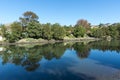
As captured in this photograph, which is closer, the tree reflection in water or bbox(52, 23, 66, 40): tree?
the tree reflection in water

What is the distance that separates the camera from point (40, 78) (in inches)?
707

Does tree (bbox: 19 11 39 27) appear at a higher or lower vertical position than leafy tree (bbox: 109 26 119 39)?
higher

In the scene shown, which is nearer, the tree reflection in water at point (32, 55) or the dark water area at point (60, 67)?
the dark water area at point (60, 67)

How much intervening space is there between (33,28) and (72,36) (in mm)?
30169

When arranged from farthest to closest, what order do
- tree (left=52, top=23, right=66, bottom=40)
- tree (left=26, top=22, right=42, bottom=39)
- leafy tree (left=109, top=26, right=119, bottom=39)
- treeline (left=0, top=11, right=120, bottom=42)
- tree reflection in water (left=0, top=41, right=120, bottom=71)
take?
leafy tree (left=109, top=26, right=119, bottom=39)
tree (left=52, top=23, right=66, bottom=40)
tree (left=26, top=22, right=42, bottom=39)
treeline (left=0, top=11, right=120, bottom=42)
tree reflection in water (left=0, top=41, right=120, bottom=71)

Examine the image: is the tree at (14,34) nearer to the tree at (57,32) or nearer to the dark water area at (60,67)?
the tree at (57,32)

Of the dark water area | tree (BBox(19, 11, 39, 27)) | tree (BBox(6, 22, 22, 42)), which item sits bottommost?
the dark water area

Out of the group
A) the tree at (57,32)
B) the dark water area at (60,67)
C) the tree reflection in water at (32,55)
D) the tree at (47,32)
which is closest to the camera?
the dark water area at (60,67)

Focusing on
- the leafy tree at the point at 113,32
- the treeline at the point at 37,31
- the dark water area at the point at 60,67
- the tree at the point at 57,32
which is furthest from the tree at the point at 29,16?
the dark water area at the point at 60,67

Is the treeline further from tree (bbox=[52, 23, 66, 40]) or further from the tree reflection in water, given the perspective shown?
the tree reflection in water

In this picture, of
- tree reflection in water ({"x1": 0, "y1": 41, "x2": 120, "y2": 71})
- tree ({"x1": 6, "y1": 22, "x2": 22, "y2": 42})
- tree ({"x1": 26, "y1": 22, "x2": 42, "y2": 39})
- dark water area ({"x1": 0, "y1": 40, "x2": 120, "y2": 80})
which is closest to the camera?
dark water area ({"x1": 0, "y1": 40, "x2": 120, "y2": 80})

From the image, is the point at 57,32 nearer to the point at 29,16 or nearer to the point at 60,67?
the point at 29,16

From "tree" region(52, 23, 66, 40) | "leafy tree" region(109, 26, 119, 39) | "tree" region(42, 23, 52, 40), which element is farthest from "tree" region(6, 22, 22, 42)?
"leafy tree" region(109, 26, 119, 39)

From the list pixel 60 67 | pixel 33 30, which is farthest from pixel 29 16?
pixel 60 67
